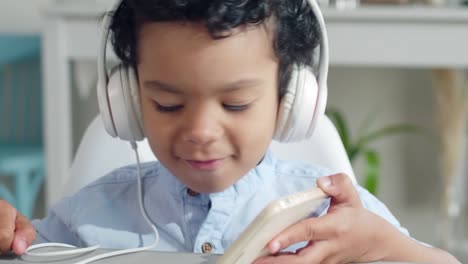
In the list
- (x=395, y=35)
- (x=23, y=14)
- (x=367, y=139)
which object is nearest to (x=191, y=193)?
(x=395, y=35)

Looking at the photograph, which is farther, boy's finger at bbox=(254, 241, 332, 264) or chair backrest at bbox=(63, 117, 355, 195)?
chair backrest at bbox=(63, 117, 355, 195)

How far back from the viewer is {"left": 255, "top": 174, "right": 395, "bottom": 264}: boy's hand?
2.02 ft

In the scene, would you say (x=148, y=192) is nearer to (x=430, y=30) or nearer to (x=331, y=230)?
(x=331, y=230)

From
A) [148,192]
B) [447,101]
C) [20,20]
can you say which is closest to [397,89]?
[447,101]

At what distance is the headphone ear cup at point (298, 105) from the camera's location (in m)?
0.76

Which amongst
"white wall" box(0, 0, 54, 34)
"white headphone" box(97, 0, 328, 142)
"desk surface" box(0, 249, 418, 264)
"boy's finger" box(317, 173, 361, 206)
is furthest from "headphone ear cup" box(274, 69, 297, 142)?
"white wall" box(0, 0, 54, 34)

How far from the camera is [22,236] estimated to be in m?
0.69

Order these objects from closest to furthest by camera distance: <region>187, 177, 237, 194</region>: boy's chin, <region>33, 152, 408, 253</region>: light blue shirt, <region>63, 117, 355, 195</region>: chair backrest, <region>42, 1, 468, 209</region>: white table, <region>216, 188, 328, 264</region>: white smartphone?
<region>216, 188, 328, 264</region>: white smartphone, <region>187, 177, 237, 194</region>: boy's chin, <region>33, 152, 408, 253</region>: light blue shirt, <region>63, 117, 355, 195</region>: chair backrest, <region>42, 1, 468, 209</region>: white table

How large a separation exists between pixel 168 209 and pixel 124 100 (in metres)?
0.18

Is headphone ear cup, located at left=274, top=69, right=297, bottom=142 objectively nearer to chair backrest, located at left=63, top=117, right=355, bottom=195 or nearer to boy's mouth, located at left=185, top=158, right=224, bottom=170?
boy's mouth, located at left=185, top=158, right=224, bottom=170

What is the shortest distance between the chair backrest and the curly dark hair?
0.41 metres

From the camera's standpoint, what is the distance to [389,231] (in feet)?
2.35

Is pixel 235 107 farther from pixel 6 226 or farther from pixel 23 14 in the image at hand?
pixel 23 14

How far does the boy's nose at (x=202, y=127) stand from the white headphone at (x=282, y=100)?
0.10 m
